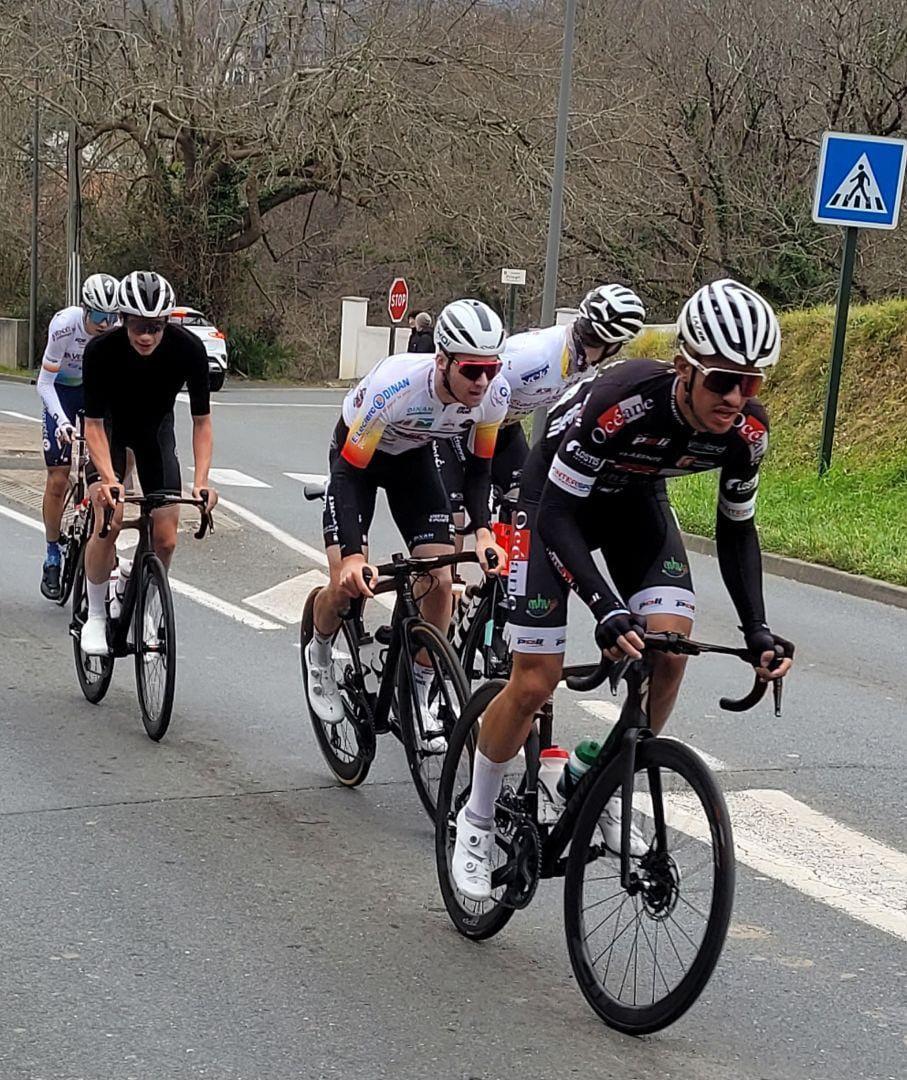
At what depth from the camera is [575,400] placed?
460 cm

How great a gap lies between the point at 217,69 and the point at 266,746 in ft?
106

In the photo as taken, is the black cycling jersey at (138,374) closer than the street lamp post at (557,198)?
Yes

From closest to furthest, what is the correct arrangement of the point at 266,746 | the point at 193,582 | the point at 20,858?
the point at 20,858 → the point at 266,746 → the point at 193,582

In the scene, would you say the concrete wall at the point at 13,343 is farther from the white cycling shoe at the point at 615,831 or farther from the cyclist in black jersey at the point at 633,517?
the white cycling shoe at the point at 615,831

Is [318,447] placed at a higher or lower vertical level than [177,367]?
lower

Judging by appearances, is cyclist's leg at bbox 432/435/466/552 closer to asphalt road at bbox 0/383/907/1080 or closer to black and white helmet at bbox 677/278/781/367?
asphalt road at bbox 0/383/907/1080

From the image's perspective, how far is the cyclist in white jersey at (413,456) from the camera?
572cm

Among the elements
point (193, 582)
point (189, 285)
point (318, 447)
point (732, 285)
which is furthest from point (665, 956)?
point (189, 285)

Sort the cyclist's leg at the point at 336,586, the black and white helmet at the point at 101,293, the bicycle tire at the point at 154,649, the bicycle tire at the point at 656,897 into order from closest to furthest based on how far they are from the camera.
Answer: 1. the bicycle tire at the point at 656,897
2. the cyclist's leg at the point at 336,586
3. the bicycle tire at the point at 154,649
4. the black and white helmet at the point at 101,293

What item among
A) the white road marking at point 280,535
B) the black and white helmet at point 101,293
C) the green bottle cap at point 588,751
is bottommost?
the white road marking at point 280,535

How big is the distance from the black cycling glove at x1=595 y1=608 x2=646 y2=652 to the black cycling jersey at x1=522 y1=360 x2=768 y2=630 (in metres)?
0.07

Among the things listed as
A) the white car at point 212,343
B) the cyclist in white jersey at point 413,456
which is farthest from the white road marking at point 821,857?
the white car at point 212,343

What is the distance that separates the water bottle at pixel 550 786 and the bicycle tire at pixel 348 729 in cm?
164

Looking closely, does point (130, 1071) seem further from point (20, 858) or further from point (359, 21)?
point (359, 21)
